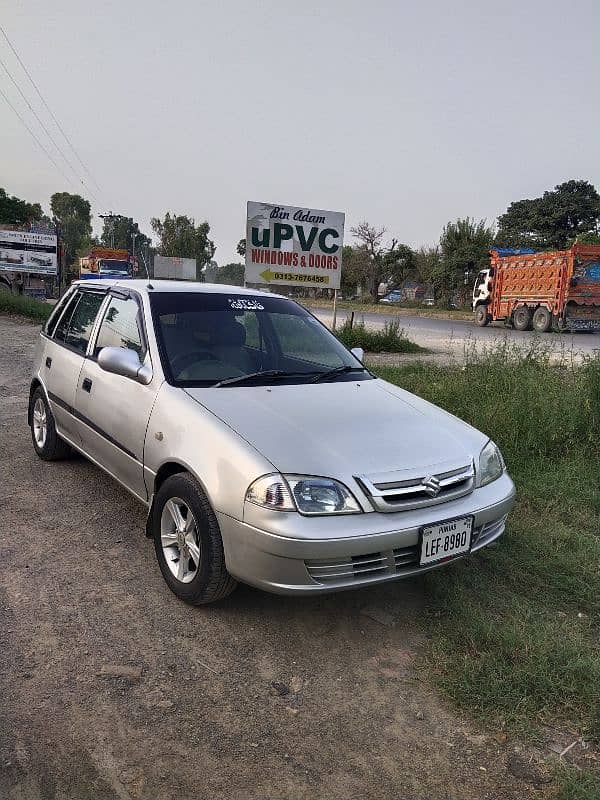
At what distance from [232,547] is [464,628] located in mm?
1178

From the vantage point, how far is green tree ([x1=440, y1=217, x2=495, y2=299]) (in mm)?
41000

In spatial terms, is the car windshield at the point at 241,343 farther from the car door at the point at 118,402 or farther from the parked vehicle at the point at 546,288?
the parked vehicle at the point at 546,288

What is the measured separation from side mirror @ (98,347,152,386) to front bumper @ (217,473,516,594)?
3.68 ft

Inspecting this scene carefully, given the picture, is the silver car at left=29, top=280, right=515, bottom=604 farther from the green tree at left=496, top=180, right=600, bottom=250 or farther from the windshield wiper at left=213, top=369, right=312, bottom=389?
the green tree at left=496, top=180, right=600, bottom=250

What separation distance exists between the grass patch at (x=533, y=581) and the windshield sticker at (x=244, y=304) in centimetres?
209

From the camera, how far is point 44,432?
520 cm

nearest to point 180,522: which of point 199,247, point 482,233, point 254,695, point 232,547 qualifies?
point 232,547

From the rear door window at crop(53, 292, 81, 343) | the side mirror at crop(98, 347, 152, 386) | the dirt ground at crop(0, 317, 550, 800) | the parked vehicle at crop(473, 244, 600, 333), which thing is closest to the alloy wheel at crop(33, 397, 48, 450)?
the rear door window at crop(53, 292, 81, 343)

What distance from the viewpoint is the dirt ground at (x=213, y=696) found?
2.15 meters

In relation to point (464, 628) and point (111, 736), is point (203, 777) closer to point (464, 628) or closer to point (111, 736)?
point (111, 736)

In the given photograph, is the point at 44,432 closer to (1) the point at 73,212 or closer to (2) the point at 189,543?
(2) the point at 189,543

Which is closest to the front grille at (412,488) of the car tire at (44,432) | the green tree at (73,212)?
the car tire at (44,432)

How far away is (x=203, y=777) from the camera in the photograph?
7.02 ft

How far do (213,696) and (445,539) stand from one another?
1.24m
